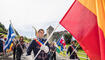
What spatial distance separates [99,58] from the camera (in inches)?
97.6

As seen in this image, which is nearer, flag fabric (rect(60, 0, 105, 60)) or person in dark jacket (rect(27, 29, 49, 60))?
flag fabric (rect(60, 0, 105, 60))

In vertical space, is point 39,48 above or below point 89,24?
below

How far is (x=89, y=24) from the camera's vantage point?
8.73ft

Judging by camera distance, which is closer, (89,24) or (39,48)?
(89,24)

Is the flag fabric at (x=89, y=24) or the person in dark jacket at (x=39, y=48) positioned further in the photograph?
the person in dark jacket at (x=39, y=48)

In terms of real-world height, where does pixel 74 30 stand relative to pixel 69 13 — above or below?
below

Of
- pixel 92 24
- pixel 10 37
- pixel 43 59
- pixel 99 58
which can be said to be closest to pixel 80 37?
pixel 92 24

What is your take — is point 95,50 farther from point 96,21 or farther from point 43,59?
point 43,59

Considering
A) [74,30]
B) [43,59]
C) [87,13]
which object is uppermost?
[87,13]

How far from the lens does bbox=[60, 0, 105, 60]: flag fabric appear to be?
248cm

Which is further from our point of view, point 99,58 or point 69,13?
point 69,13

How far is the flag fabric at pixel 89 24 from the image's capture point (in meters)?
2.48

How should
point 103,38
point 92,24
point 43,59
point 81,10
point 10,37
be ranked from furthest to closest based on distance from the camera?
1. point 10,37
2. point 43,59
3. point 81,10
4. point 92,24
5. point 103,38

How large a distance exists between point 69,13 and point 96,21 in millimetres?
587
